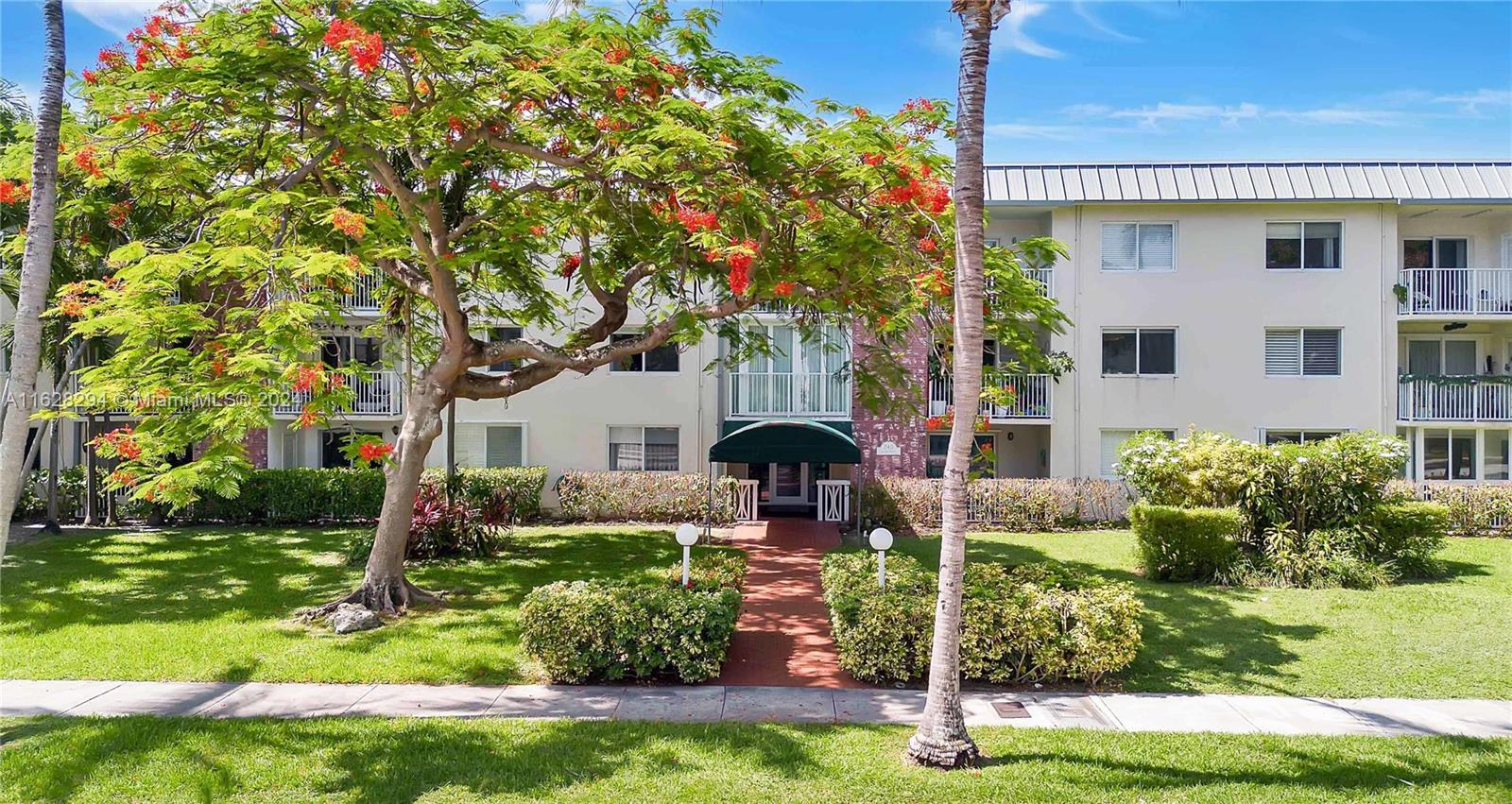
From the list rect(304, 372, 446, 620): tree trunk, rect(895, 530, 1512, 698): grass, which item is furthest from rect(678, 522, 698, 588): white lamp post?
rect(895, 530, 1512, 698): grass

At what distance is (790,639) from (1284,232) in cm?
1736

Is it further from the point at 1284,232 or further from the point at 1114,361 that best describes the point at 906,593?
the point at 1284,232

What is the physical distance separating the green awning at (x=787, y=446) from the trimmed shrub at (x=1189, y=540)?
555cm

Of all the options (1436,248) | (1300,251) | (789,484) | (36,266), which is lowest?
(789,484)

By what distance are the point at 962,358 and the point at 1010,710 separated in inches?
132

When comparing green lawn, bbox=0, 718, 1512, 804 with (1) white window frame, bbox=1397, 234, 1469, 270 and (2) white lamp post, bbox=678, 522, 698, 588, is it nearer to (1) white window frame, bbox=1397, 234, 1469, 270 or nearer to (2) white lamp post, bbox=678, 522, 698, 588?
(2) white lamp post, bbox=678, 522, 698, 588

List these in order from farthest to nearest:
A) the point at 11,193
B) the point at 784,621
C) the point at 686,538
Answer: the point at 784,621
the point at 686,538
the point at 11,193

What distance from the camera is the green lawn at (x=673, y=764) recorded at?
6.12 metres

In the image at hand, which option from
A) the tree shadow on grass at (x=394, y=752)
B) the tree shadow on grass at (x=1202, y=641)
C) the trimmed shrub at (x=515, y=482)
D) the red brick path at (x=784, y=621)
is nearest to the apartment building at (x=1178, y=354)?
the trimmed shrub at (x=515, y=482)

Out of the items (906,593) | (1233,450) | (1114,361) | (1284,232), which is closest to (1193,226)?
(1284,232)

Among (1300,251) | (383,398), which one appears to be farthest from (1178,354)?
(383,398)

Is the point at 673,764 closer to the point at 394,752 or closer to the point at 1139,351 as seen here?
the point at 394,752

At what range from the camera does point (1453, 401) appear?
21.2m

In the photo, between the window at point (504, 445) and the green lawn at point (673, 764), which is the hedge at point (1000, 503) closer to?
the window at point (504, 445)
